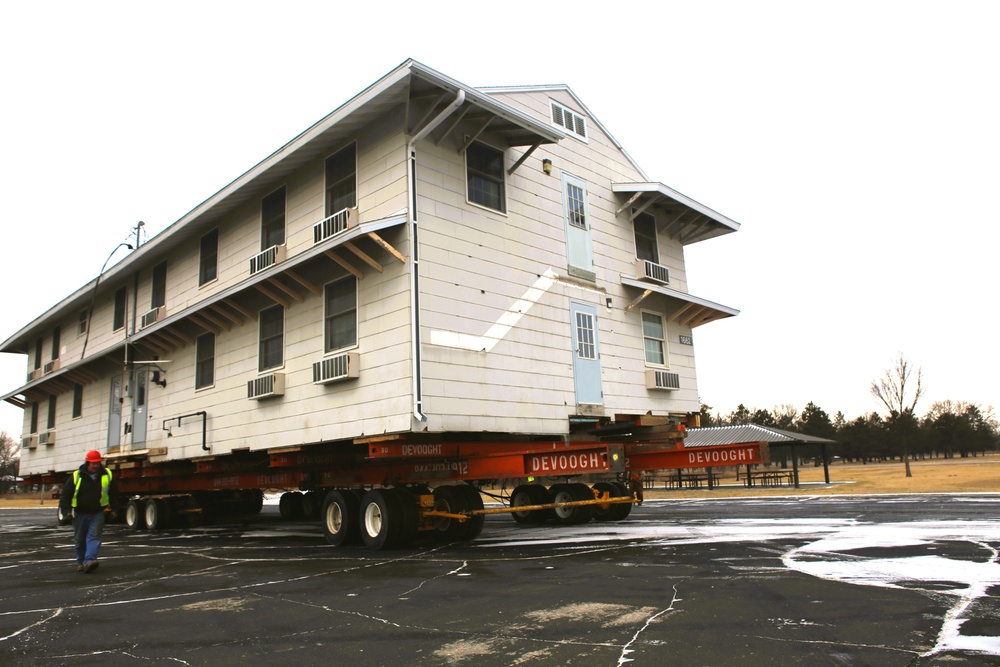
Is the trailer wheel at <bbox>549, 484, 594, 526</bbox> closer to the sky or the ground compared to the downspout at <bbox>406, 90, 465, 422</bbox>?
closer to the ground

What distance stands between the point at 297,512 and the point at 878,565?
60.2 ft

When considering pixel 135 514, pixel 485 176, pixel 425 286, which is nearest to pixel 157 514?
pixel 135 514

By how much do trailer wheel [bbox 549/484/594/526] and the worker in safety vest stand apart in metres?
8.94

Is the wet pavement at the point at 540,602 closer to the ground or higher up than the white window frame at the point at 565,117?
closer to the ground

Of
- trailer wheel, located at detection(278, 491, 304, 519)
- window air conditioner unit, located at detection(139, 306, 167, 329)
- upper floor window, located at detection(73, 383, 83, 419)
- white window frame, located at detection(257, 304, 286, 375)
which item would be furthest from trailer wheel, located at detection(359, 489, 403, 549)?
upper floor window, located at detection(73, 383, 83, 419)

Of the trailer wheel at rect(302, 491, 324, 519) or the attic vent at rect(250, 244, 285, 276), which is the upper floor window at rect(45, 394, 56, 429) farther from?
the attic vent at rect(250, 244, 285, 276)

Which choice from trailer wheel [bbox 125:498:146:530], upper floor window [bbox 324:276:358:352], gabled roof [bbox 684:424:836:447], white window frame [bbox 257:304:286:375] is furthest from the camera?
gabled roof [bbox 684:424:836:447]

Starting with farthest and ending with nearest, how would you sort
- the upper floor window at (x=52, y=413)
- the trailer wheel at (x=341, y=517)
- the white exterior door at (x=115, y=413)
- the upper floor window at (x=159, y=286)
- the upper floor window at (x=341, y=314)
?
the upper floor window at (x=52, y=413) < the white exterior door at (x=115, y=413) < the upper floor window at (x=159, y=286) < the trailer wheel at (x=341, y=517) < the upper floor window at (x=341, y=314)

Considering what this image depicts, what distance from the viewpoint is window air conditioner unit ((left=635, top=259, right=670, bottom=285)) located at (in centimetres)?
1575

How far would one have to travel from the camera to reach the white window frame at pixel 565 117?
50.0 feet

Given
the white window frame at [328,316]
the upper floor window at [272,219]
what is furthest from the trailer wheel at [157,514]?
the white window frame at [328,316]

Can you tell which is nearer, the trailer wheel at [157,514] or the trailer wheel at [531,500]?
the trailer wheel at [531,500]

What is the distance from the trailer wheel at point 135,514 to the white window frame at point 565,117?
14.7 meters

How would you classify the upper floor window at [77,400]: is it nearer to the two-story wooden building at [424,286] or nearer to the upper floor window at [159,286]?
the two-story wooden building at [424,286]
